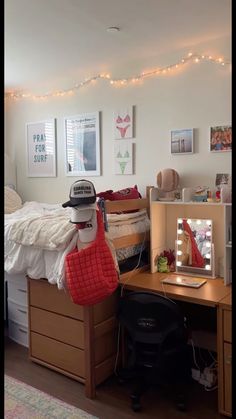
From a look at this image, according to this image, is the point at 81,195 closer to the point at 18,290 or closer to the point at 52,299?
the point at 52,299

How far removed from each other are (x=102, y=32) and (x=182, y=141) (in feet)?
3.20

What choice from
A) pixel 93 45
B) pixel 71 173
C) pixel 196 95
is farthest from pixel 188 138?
pixel 71 173

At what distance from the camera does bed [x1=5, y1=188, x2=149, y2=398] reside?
7.52 ft

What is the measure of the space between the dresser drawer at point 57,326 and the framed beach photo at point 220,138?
1.55 meters

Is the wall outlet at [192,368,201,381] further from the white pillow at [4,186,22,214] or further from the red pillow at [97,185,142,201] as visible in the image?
the white pillow at [4,186,22,214]

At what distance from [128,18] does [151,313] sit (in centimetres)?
183

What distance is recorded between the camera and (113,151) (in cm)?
326

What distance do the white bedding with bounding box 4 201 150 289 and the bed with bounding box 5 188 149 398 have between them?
12 millimetres

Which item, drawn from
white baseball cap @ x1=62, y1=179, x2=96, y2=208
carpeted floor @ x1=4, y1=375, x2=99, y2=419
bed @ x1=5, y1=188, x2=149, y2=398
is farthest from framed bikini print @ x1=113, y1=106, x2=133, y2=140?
carpeted floor @ x1=4, y1=375, x2=99, y2=419

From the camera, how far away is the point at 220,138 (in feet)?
8.64

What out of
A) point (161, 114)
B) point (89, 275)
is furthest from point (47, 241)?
point (161, 114)

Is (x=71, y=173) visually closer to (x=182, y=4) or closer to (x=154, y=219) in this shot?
(x=154, y=219)

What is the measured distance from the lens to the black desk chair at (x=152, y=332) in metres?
2.02

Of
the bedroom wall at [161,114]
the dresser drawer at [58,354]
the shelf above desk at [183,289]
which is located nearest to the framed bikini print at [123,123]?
the bedroom wall at [161,114]
